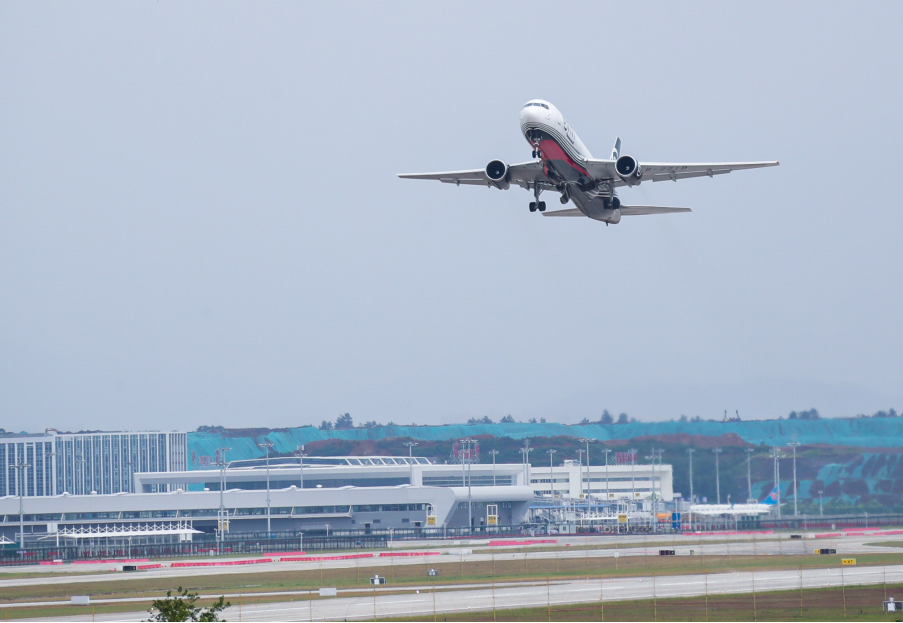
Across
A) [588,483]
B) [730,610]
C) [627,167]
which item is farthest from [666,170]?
[588,483]

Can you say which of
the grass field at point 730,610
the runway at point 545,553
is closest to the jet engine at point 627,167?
the grass field at point 730,610

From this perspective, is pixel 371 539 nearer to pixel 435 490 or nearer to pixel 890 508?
pixel 435 490

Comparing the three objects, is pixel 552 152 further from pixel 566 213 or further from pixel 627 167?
pixel 566 213

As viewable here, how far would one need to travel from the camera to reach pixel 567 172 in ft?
180

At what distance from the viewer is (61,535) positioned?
10988cm

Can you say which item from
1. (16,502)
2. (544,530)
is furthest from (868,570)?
(16,502)

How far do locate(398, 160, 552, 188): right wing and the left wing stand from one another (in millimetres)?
2585

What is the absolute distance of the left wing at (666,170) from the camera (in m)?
55.1

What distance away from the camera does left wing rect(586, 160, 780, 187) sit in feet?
181

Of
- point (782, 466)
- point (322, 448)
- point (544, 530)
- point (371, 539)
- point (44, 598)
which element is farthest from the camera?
point (322, 448)

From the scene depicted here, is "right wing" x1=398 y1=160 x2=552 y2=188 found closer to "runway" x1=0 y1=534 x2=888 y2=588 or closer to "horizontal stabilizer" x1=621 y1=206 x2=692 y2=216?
"horizontal stabilizer" x1=621 y1=206 x2=692 y2=216

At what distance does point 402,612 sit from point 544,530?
236ft

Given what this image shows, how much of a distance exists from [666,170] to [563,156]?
6459mm

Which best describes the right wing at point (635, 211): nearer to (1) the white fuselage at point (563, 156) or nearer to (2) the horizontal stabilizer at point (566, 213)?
(2) the horizontal stabilizer at point (566, 213)
